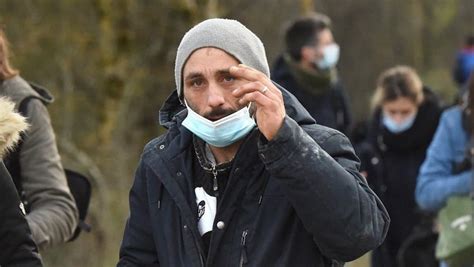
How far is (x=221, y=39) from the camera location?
396cm

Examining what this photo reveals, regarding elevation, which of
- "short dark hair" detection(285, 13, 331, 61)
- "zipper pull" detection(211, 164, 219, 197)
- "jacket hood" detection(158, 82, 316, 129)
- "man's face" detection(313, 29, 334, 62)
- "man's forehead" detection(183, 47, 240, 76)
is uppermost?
"man's forehead" detection(183, 47, 240, 76)

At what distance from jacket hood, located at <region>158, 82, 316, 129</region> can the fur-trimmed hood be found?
1.59 ft

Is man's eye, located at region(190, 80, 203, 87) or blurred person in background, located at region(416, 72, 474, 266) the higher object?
Answer: man's eye, located at region(190, 80, 203, 87)

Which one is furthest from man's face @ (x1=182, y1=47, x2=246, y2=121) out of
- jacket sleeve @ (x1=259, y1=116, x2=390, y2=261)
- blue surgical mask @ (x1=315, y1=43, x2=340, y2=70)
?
blue surgical mask @ (x1=315, y1=43, x2=340, y2=70)

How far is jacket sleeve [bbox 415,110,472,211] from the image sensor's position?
6.71 metres

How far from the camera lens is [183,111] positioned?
4.29 m

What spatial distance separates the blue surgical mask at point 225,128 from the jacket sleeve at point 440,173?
9.60ft

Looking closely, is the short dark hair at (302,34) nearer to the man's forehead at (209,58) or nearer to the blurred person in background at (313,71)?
the blurred person in background at (313,71)

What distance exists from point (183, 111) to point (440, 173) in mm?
2866

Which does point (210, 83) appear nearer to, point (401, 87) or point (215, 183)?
point (215, 183)

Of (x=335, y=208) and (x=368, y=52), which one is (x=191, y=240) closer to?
(x=335, y=208)

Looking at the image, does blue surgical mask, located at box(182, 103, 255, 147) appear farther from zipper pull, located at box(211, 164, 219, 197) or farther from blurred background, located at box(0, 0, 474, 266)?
blurred background, located at box(0, 0, 474, 266)

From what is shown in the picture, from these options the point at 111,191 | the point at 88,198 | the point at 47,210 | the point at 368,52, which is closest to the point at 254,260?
the point at 47,210

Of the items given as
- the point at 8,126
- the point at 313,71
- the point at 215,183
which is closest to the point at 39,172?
the point at 8,126
